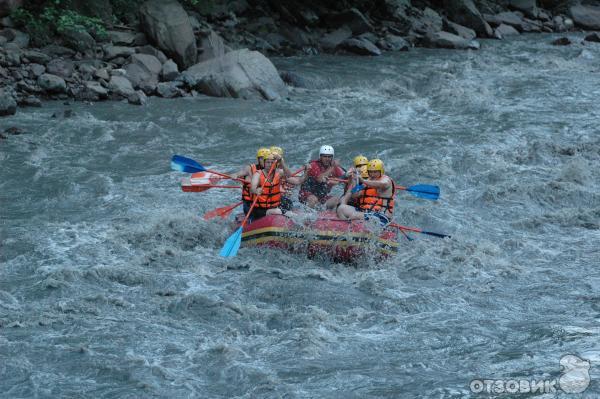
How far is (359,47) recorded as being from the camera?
67.5 feet

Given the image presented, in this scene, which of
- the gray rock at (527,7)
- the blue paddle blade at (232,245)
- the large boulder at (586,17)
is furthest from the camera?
the gray rock at (527,7)

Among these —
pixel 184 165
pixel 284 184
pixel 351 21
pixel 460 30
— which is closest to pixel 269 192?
pixel 284 184

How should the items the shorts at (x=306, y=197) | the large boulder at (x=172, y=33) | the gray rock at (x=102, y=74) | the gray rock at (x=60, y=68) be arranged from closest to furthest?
the shorts at (x=306, y=197) < the gray rock at (x=60, y=68) < the gray rock at (x=102, y=74) < the large boulder at (x=172, y=33)

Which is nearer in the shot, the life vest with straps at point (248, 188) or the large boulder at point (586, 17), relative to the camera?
the life vest with straps at point (248, 188)

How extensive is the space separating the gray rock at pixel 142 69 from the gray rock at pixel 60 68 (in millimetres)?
1058

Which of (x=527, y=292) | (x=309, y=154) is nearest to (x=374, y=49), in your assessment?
(x=309, y=154)

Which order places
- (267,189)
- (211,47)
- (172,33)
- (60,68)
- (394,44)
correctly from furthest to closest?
(394,44)
(211,47)
(172,33)
(60,68)
(267,189)

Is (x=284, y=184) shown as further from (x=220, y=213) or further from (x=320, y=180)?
(x=220, y=213)

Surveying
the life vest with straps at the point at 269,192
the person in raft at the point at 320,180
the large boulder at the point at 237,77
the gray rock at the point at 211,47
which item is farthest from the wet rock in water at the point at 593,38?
the life vest with straps at the point at 269,192

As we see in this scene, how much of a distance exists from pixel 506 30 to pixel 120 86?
510 inches

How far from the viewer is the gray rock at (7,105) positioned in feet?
45.6

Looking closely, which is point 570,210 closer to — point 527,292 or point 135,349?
point 527,292

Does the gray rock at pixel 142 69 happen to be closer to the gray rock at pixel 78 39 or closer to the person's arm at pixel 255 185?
the gray rock at pixel 78 39

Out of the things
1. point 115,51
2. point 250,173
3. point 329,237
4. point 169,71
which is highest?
point 250,173
